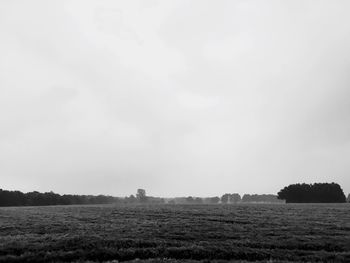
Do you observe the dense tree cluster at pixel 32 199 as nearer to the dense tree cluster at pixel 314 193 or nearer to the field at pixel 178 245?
the dense tree cluster at pixel 314 193

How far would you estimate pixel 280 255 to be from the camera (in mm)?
20797

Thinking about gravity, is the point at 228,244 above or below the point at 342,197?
below

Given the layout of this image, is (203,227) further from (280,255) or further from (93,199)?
(93,199)

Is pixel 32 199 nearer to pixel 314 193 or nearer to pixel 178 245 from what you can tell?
pixel 314 193

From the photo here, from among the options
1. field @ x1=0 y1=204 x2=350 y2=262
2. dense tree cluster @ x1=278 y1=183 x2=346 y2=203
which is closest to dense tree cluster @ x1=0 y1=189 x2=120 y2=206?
dense tree cluster @ x1=278 y1=183 x2=346 y2=203

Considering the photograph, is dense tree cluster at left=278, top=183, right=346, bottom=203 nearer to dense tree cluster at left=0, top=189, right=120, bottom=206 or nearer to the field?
dense tree cluster at left=0, top=189, right=120, bottom=206

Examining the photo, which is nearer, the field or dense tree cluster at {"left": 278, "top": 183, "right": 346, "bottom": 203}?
the field

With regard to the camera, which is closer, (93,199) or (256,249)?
(256,249)

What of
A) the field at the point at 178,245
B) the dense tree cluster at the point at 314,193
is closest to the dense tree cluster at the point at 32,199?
the dense tree cluster at the point at 314,193

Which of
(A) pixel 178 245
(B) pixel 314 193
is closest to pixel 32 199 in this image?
(B) pixel 314 193

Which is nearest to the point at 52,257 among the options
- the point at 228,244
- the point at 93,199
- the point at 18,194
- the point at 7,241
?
the point at 7,241

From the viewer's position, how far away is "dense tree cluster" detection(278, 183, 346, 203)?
121 m

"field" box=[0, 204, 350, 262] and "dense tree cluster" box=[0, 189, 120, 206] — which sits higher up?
"dense tree cluster" box=[0, 189, 120, 206]

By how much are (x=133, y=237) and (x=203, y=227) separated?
8.35m
